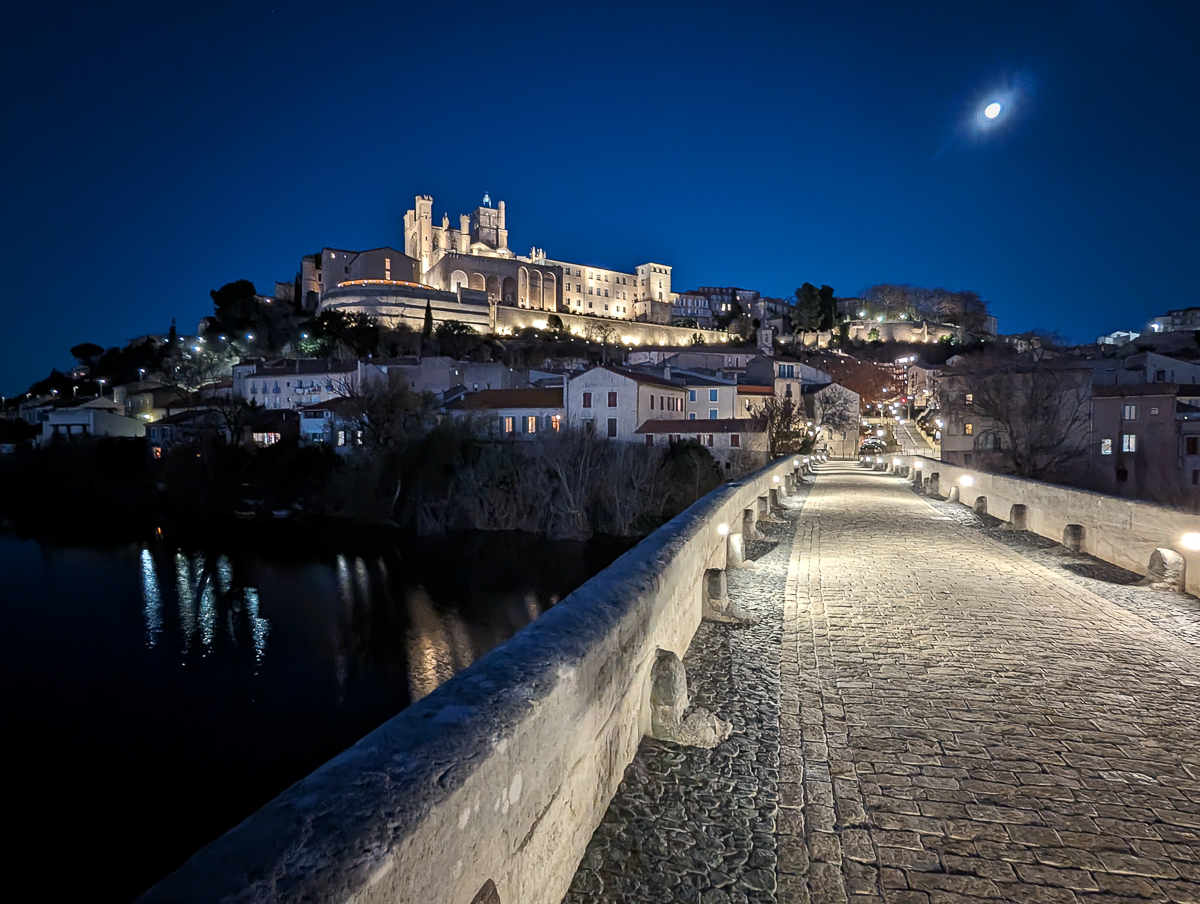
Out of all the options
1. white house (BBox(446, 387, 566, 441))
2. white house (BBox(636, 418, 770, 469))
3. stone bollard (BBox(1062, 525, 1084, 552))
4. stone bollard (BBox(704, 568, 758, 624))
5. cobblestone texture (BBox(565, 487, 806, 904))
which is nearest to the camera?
cobblestone texture (BBox(565, 487, 806, 904))

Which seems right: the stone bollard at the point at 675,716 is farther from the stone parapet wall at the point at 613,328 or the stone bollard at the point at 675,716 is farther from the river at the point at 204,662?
the stone parapet wall at the point at 613,328

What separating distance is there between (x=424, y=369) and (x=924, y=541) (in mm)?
52508

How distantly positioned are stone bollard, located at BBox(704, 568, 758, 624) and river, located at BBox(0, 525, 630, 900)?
10.9 m

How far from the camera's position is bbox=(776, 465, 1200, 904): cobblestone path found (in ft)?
10.1

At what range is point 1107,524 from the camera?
32.4 ft

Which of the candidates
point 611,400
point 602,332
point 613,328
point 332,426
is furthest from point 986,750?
point 613,328

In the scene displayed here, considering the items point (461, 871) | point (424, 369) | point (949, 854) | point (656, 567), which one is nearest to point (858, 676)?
point (656, 567)

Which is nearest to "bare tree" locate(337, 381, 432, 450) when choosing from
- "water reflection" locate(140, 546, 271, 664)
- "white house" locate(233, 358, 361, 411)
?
"water reflection" locate(140, 546, 271, 664)

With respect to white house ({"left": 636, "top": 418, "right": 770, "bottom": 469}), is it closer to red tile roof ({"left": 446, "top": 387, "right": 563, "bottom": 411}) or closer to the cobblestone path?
red tile roof ({"left": 446, "top": 387, "right": 563, "bottom": 411})

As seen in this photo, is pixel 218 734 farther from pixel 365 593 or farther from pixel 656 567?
pixel 656 567

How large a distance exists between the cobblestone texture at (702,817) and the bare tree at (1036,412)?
3609cm

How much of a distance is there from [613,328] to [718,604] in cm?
9071

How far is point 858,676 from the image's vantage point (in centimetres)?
545

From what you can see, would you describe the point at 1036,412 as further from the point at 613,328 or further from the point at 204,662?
the point at 613,328
